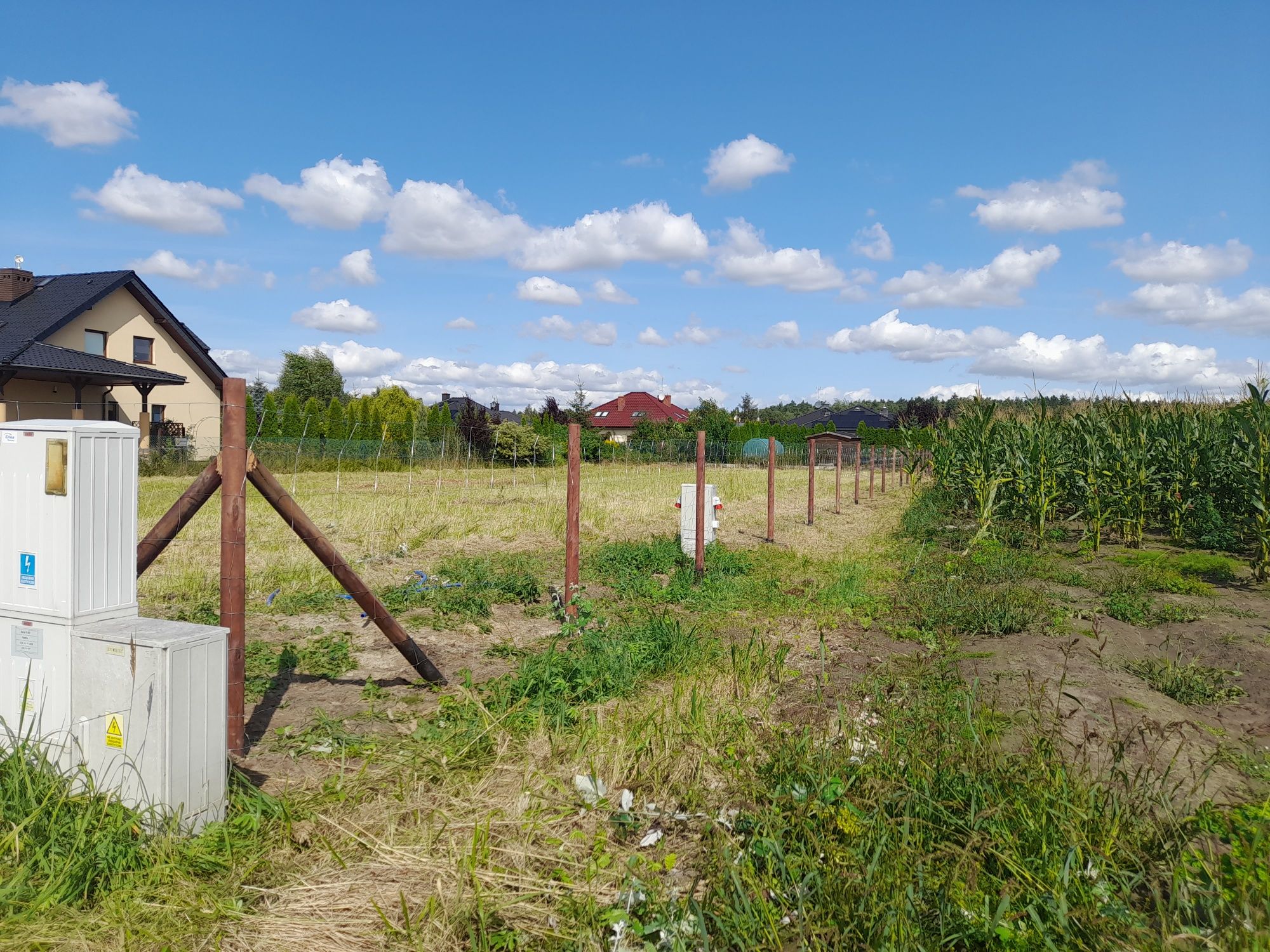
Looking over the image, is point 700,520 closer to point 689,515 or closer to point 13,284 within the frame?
point 689,515

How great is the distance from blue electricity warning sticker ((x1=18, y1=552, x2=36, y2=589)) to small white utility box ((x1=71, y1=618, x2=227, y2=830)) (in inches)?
12.3

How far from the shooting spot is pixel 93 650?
10.8 ft

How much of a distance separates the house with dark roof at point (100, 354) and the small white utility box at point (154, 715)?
21.1 metres

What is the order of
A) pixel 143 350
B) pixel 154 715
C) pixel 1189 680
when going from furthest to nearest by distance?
pixel 143 350, pixel 1189 680, pixel 154 715

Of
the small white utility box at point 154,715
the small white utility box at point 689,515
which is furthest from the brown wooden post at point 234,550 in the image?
the small white utility box at point 689,515

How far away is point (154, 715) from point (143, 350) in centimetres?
3318

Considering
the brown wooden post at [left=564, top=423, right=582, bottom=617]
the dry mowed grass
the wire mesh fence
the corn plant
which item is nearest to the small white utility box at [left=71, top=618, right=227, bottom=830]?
the wire mesh fence

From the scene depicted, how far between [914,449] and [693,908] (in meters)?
18.2

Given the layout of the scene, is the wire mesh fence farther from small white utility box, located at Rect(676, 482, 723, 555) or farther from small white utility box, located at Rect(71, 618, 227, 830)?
small white utility box, located at Rect(71, 618, 227, 830)

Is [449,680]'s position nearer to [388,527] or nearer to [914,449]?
[388,527]

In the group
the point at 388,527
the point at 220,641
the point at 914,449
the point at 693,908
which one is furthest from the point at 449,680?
the point at 914,449

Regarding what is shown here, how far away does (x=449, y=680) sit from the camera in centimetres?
564

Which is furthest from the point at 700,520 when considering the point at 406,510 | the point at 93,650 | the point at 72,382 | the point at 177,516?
the point at 72,382

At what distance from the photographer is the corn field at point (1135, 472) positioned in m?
10.2
